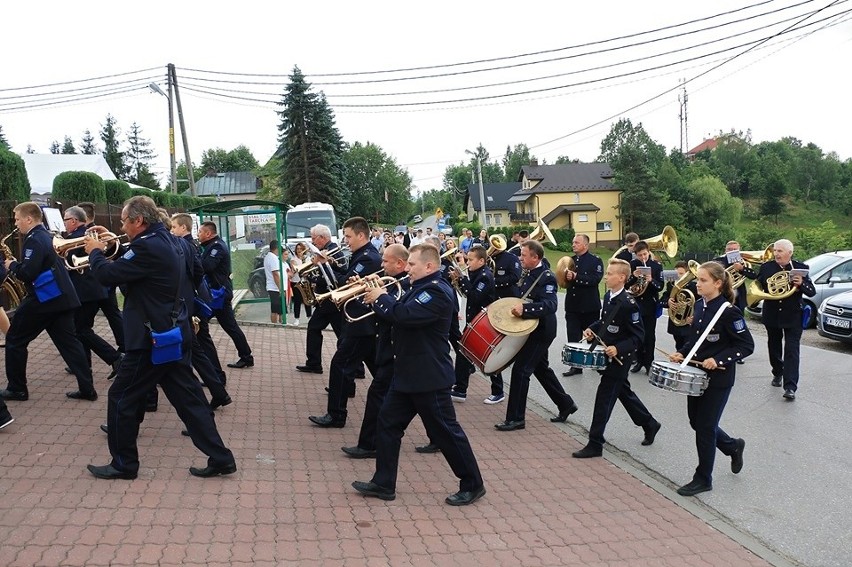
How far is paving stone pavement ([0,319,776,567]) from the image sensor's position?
4176mm

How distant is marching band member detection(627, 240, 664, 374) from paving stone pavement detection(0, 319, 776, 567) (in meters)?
3.50

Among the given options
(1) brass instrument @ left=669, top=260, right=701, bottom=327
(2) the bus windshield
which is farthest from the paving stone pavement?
(2) the bus windshield

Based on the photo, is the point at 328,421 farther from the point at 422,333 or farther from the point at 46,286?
the point at 46,286

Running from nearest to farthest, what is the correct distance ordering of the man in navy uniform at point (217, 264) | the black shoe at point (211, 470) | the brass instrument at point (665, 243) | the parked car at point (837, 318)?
the black shoe at point (211, 470) < the man in navy uniform at point (217, 264) < the brass instrument at point (665, 243) < the parked car at point (837, 318)

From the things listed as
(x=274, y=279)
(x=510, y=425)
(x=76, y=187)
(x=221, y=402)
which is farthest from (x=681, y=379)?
(x=76, y=187)

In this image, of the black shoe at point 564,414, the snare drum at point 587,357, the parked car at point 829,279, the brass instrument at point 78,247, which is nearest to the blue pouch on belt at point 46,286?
the brass instrument at point 78,247

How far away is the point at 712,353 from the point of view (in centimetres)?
552

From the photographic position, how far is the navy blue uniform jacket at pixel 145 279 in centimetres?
489

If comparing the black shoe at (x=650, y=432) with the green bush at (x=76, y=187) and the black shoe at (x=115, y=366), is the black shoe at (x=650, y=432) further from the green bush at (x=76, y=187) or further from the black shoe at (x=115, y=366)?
the green bush at (x=76, y=187)

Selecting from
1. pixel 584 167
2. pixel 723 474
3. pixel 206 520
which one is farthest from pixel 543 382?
pixel 584 167

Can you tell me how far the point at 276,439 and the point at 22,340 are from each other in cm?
266

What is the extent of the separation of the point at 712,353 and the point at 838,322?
802 centimetres

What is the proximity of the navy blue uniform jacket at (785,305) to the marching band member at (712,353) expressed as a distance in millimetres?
3482

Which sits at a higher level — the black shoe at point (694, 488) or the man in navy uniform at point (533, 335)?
the man in navy uniform at point (533, 335)
